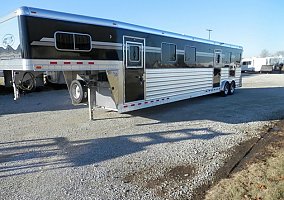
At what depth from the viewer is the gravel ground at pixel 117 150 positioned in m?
3.73

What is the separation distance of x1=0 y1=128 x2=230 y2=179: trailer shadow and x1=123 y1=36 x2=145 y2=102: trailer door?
141cm

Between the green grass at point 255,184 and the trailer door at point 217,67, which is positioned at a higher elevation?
the trailer door at point 217,67

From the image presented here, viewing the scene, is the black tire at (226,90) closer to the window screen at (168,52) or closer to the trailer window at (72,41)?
the window screen at (168,52)

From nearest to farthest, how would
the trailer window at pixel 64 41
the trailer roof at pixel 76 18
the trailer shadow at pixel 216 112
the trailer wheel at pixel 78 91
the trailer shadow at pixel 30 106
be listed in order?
the trailer roof at pixel 76 18
the trailer window at pixel 64 41
the trailer wheel at pixel 78 91
the trailer shadow at pixel 216 112
the trailer shadow at pixel 30 106

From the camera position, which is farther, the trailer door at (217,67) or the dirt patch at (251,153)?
the trailer door at (217,67)

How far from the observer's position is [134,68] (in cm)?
714

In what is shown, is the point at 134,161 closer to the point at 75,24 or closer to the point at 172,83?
the point at 75,24

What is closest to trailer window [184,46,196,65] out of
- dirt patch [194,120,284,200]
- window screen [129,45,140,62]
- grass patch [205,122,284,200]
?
window screen [129,45,140,62]

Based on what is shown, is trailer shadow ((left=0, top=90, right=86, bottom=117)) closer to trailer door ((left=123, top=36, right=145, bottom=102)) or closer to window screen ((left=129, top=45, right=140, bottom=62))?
trailer door ((left=123, top=36, right=145, bottom=102))

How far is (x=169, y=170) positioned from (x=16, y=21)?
3.92 metres

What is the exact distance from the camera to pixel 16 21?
15.7 ft

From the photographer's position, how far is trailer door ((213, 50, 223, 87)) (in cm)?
1173

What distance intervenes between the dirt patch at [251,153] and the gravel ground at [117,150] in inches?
5.7

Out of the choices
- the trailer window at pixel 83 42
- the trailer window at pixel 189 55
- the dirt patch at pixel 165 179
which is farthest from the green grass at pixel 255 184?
the trailer window at pixel 189 55
